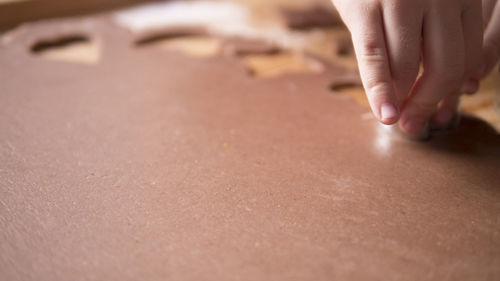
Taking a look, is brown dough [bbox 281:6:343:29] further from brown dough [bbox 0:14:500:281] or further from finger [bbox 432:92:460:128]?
finger [bbox 432:92:460:128]

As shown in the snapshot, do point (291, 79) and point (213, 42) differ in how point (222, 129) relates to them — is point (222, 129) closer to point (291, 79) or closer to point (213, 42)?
point (291, 79)

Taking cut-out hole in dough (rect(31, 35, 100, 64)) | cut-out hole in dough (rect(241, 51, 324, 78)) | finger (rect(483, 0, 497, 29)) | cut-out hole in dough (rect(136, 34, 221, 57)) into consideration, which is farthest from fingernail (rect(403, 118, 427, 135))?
cut-out hole in dough (rect(31, 35, 100, 64))

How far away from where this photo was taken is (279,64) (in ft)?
3.90

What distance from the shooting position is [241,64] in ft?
3.75

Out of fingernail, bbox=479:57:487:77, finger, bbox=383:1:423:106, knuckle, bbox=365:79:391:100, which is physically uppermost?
finger, bbox=383:1:423:106

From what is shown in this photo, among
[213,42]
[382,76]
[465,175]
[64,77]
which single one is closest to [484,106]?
[465,175]

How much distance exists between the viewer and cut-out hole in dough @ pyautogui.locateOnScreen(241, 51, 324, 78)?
1.14 metres

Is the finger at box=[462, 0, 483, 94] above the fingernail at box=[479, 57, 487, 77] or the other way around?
above

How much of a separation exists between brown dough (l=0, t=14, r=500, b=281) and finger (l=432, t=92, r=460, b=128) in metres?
0.03

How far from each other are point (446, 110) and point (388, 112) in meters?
0.23

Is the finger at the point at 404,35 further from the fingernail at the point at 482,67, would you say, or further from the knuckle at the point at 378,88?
the fingernail at the point at 482,67

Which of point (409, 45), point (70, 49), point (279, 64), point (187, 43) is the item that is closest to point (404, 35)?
point (409, 45)

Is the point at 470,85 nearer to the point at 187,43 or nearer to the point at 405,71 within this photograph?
the point at 405,71

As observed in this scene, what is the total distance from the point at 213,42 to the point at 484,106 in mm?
818
